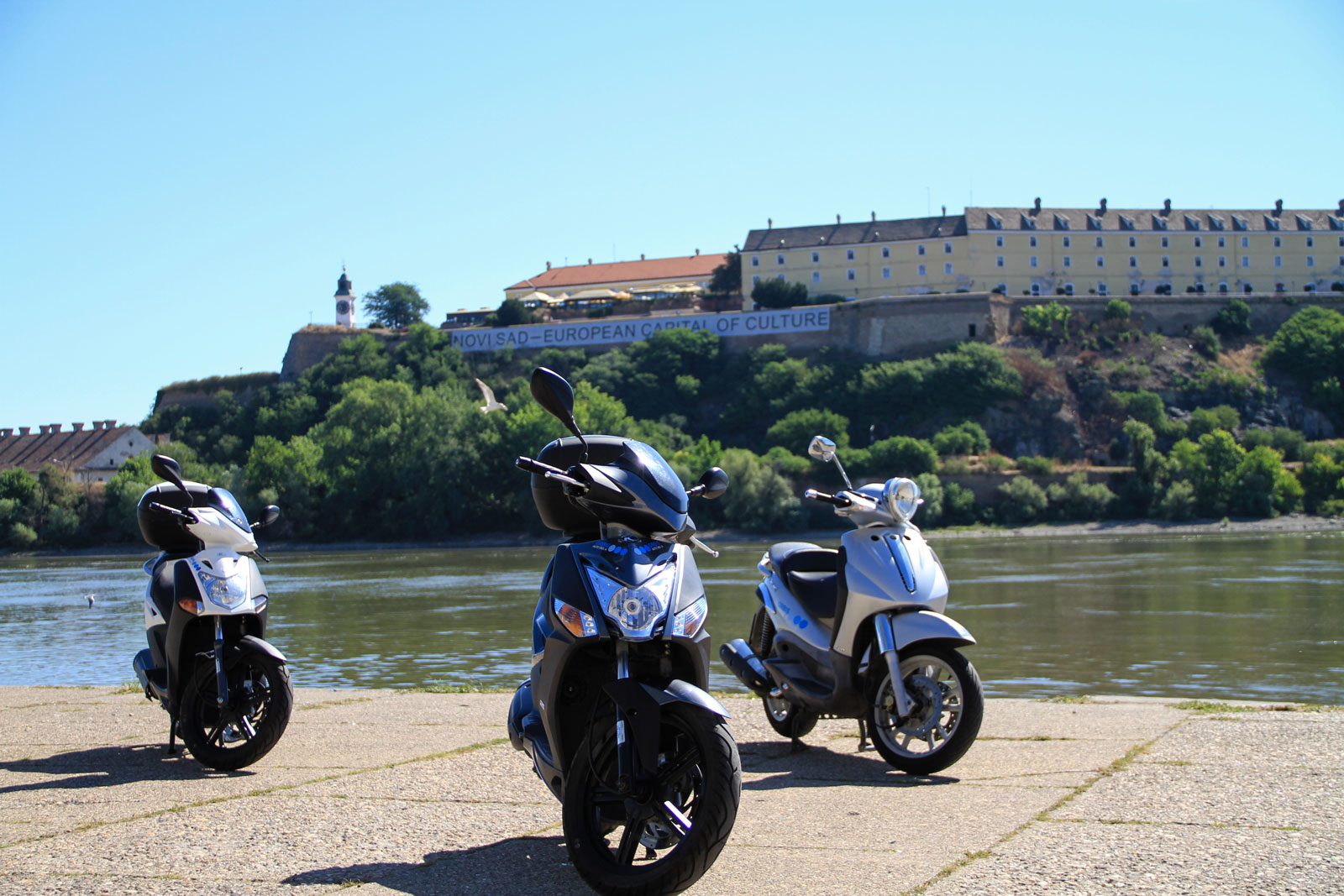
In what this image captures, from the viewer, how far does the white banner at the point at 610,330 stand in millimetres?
82062

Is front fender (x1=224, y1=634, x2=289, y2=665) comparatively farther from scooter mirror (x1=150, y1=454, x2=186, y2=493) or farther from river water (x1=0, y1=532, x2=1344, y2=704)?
river water (x1=0, y1=532, x2=1344, y2=704)

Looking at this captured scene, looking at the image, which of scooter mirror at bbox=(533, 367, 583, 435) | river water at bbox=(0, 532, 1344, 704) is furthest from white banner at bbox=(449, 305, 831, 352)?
scooter mirror at bbox=(533, 367, 583, 435)

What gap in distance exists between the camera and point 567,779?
363 cm

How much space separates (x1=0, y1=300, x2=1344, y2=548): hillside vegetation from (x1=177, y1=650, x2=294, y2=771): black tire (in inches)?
2081

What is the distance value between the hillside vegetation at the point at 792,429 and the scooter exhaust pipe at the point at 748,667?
171 ft

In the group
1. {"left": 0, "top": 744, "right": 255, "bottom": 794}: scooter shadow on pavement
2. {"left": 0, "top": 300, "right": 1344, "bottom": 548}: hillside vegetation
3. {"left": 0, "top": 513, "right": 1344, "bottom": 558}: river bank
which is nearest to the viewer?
{"left": 0, "top": 744, "right": 255, "bottom": 794}: scooter shadow on pavement

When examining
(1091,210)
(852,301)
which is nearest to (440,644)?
(852,301)

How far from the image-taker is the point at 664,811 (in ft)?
11.5

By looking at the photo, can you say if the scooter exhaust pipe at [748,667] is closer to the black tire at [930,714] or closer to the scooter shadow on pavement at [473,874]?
the black tire at [930,714]

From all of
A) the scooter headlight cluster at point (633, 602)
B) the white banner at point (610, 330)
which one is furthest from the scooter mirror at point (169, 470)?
the white banner at point (610, 330)

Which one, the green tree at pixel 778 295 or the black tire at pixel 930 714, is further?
the green tree at pixel 778 295

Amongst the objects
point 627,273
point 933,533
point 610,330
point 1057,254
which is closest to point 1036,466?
point 933,533

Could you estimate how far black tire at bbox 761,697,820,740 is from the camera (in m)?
6.29

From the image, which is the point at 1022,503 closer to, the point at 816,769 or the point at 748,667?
the point at 748,667
